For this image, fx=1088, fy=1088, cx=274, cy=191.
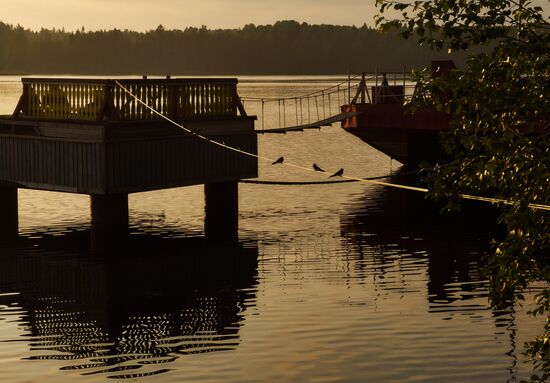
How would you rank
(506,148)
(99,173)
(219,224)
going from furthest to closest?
(219,224) → (99,173) → (506,148)

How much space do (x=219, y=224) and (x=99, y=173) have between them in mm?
6302

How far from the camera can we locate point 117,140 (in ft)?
92.9

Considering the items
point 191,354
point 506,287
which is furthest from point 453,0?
point 191,354

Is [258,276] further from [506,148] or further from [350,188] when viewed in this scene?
[350,188]

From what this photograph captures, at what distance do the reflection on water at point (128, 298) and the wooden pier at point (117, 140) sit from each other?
1.78 metres

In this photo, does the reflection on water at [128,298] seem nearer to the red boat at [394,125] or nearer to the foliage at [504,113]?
the foliage at [504,113]

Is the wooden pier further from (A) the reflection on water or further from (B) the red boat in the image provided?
(B) the red boat

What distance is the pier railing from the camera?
95.2 feet

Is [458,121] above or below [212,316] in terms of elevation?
above

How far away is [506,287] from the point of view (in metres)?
12.2

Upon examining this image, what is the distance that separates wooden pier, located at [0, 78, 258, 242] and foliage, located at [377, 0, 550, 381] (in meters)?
16.5

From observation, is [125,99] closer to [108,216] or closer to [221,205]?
[108,216]

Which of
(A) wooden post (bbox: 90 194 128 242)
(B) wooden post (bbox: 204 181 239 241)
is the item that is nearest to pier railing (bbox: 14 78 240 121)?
(A) wooden post (bbox: 90 194 128 242)

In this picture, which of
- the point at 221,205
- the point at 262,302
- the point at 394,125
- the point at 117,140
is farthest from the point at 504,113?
the point at 394,125
